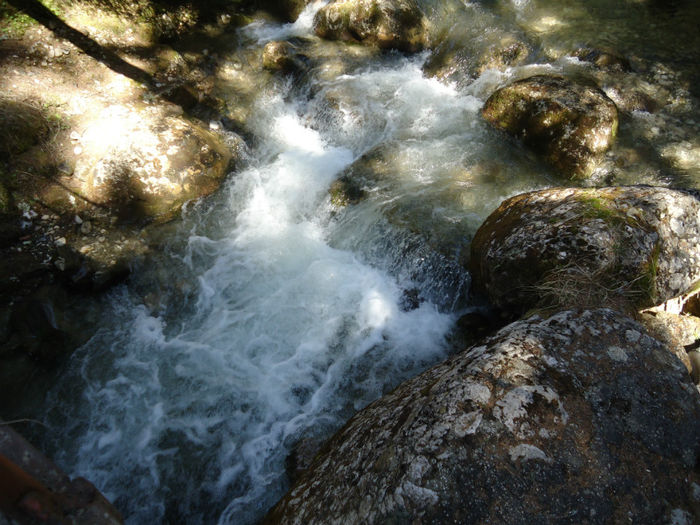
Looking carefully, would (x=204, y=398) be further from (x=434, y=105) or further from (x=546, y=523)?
(x=434, y=105)

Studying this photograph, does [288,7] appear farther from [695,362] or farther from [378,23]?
[695,362]

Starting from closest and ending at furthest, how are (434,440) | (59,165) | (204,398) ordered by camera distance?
1. (434,440)
2. (204,398)
3. (59,165)

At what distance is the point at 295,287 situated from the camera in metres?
5.84

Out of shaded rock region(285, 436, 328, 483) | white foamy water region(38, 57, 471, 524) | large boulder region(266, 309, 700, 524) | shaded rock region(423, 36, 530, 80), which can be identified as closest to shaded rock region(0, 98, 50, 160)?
white foamy water region(38, 57, 471, 524)

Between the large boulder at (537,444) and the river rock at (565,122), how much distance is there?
4.45 m

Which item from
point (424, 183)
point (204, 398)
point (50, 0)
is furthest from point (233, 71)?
point (204, 398)

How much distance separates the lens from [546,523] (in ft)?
6.27

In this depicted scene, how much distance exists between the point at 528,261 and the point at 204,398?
14.0ft

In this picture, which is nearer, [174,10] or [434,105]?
[434,105]

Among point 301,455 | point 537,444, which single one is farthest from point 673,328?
point 301,455

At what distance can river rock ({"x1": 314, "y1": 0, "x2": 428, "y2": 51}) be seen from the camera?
888 centimetres

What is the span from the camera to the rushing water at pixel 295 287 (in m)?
4.30

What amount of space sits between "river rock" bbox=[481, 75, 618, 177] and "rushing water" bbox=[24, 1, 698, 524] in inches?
12.8

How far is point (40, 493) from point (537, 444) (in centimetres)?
282
